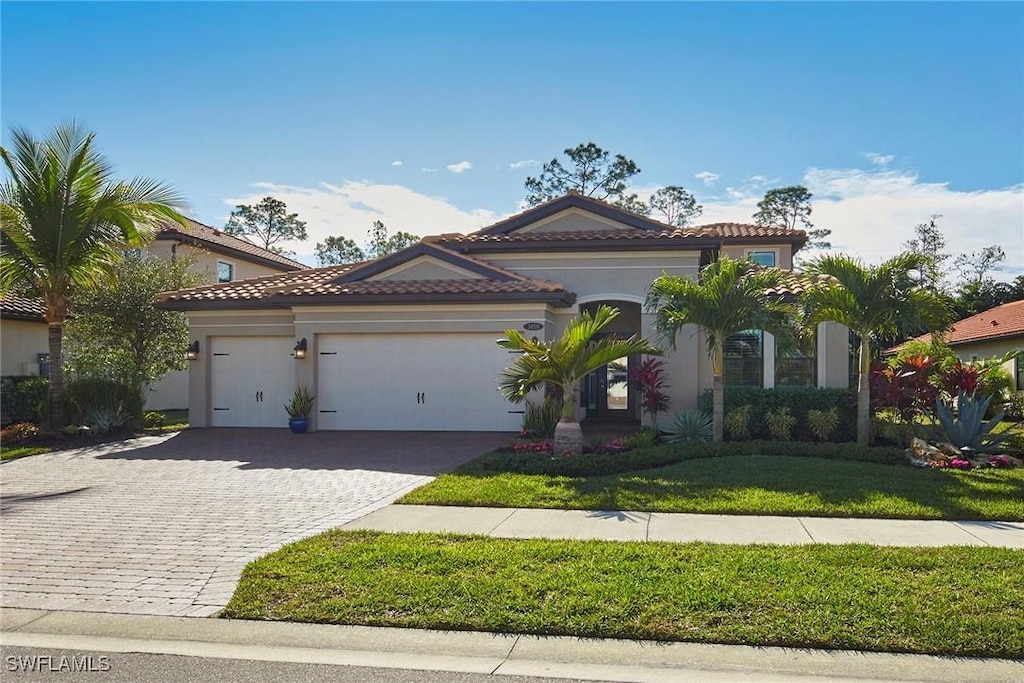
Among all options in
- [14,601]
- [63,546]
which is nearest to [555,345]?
[63,546]

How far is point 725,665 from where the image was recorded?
4.60 m

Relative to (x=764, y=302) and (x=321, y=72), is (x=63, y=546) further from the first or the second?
(x=764, y=302)

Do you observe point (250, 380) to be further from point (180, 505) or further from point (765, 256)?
point (765, 256)

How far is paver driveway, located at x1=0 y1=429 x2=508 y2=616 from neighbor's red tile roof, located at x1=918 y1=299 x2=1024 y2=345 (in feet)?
63.6

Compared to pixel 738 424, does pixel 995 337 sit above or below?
above

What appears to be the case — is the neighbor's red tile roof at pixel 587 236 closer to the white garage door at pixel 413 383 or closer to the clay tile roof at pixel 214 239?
the white garage door at pixel 413 383

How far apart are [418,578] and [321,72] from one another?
10170 millimetres

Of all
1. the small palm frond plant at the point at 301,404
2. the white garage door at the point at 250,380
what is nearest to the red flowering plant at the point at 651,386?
the small palm frond plant at the point at 301,404

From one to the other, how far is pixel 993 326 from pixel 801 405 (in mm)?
17076

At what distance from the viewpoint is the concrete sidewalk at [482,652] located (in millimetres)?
4488

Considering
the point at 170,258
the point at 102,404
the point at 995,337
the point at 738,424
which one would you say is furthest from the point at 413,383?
the point at 995,337

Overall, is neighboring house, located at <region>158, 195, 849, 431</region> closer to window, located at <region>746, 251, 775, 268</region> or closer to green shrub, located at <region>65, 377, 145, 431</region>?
green shrub, located at <region>65, 377, 145, 431</region>

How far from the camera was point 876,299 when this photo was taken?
12.3 metres

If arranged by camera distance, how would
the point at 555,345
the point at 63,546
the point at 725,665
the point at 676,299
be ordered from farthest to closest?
the point at 676,299 < the point at 555,345 < the point at 63,546 < the point at 725,665
